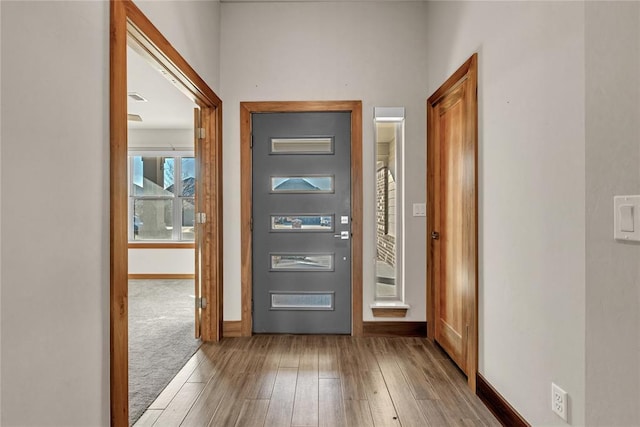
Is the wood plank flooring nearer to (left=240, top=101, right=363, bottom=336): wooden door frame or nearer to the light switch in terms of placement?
(left=240, top=101, right=363, bottom=336): wooden door frame

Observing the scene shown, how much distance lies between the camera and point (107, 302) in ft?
5.19

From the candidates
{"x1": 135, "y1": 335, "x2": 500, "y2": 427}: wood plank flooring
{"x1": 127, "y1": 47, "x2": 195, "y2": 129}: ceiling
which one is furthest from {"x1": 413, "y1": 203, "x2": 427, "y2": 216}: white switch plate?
{"x1": 127, "y1": 47, "x2": 195, "y2": 129}: ceiling

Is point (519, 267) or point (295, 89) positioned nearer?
point (519, 267)

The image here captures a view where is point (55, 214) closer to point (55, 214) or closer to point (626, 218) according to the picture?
point (55, 214)

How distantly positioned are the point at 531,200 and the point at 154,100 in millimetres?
4734

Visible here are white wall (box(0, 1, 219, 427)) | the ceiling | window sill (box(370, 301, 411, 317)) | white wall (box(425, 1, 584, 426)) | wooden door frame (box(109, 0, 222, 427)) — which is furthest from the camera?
the ceiling

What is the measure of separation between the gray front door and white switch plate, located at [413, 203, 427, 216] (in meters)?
0.59

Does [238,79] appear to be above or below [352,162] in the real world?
above

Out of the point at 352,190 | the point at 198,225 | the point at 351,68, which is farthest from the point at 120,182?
the point at 351,68

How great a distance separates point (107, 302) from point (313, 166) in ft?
6.83

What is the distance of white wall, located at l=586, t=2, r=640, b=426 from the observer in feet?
2.96

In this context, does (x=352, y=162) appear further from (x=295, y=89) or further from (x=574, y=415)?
(x=574, y=415)

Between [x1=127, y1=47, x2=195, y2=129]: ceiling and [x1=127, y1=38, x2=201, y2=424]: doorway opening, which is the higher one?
[x1=127, y1=47, x2=195, y2=129]: ceiling

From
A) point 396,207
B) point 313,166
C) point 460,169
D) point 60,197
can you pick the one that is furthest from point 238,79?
point 60,197
